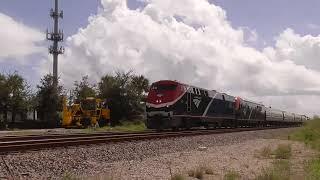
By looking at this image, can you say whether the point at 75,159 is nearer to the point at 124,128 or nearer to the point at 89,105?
the point at 124,128

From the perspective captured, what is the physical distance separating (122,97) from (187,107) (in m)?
24.5

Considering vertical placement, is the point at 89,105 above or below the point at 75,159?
above

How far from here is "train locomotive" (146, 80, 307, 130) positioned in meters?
33.3

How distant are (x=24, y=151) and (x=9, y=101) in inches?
1683

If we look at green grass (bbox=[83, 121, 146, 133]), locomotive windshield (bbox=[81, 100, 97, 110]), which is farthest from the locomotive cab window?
locomotive windshield (bbox=[81, 100, 97, 110])

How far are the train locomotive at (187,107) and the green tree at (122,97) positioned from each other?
13.4m

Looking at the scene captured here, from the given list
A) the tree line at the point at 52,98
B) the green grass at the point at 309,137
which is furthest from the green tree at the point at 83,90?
the green grass at the point at 309,137

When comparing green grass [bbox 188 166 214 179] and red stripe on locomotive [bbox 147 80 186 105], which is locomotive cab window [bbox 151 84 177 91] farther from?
green grass [bbox 188 166 214 179]

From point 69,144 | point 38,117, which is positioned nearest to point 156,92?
point 69,144

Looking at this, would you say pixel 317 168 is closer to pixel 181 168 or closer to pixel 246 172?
pixel 246 172

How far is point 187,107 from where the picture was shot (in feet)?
114

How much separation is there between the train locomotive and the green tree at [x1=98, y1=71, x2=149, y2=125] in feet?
43.9

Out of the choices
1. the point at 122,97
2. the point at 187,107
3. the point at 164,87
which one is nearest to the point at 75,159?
the point at 164,87

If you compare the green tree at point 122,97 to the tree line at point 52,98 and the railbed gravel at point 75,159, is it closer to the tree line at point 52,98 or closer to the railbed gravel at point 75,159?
the tree line at point 52,98
